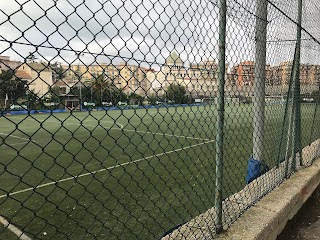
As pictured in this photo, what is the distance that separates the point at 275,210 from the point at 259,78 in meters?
1.61

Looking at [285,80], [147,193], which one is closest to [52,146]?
[147,193]

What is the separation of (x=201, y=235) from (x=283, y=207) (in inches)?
39.9

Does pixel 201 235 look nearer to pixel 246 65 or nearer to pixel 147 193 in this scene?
pixel 246 65

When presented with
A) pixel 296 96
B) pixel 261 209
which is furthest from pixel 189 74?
pixel 296 96

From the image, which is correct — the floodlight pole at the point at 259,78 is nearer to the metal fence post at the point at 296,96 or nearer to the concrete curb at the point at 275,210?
the metal fence post at the point at 296,96

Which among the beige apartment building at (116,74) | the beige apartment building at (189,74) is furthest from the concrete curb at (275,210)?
the beige apartment building at (116,74)

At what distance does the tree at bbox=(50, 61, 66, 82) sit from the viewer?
1.47m

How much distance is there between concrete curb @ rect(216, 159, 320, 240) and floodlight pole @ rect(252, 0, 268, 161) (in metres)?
0.61

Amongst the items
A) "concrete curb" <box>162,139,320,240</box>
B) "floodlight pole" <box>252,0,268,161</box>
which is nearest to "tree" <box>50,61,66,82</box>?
"concrete curb" <box>162,139,320,240</box>

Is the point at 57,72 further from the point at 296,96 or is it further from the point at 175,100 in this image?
the point at 296,96

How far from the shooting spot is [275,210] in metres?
2.65

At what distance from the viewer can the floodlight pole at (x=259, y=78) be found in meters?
3.28

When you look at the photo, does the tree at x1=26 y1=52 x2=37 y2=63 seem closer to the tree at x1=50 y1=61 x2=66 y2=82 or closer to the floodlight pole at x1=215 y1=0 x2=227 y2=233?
the tree at x1=50 y1=61 x2=66 y2=82

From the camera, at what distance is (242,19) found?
8.98 feet
